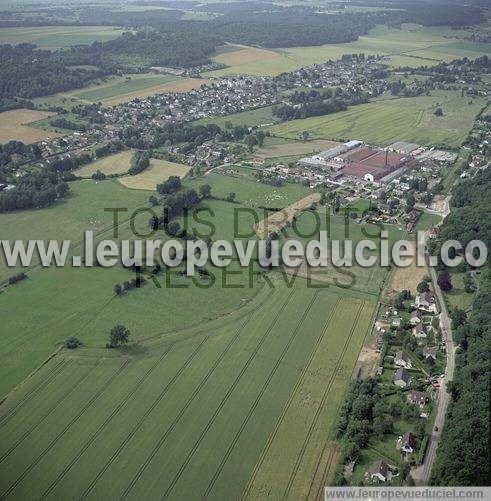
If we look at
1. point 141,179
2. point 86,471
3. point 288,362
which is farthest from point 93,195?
point 86,471

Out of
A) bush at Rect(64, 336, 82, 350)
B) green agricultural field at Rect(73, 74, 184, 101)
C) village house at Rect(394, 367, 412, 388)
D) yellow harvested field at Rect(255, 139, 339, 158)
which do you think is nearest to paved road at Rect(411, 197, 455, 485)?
village house at Rect(394, 367, 412, 388)

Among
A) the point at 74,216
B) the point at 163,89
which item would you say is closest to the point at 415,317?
the point at 74,216

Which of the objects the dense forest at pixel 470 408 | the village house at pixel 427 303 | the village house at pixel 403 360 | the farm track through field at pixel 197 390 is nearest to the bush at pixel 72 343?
the farm track through field at pixel 197 390

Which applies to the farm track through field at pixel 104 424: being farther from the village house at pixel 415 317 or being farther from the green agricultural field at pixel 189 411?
the village house at pixel 415 317

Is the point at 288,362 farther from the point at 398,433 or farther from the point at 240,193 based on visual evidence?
the point at 240,193

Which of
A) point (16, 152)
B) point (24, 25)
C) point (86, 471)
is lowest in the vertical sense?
point (86, 471)

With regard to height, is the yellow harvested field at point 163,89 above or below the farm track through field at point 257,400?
above

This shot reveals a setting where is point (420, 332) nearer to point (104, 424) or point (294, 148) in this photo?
point (104, 424)
